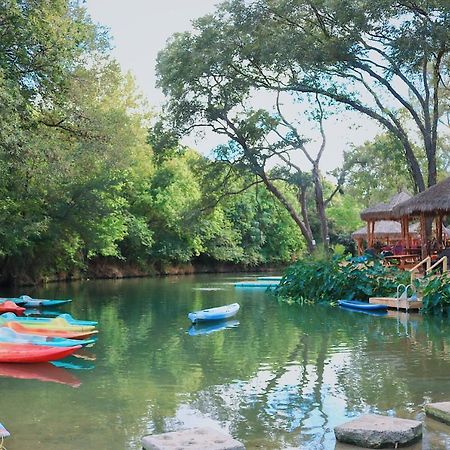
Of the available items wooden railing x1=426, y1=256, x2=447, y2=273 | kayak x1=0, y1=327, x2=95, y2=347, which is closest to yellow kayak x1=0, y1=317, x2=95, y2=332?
kayak x1=0, y1=327, x2=95, y2=347

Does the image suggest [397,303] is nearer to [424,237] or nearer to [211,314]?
[424,237]

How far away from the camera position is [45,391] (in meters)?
7.75

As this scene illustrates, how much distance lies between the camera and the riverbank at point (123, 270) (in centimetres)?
2971

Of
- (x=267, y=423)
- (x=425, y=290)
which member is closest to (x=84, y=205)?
(x=425, y=290)

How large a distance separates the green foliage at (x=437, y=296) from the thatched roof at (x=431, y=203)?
2.81m

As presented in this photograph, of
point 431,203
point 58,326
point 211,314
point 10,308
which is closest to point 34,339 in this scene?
point 58,326

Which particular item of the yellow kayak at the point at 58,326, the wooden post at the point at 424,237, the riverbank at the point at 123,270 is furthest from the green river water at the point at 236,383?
the riverbank at the point at 123,270

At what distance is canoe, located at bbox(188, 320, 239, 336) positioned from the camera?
1315 centimetres

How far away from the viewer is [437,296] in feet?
49.6

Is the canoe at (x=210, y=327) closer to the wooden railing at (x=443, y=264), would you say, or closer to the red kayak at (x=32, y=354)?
the red kayak at (x=32, y=354)

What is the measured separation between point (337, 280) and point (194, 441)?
14.5 m

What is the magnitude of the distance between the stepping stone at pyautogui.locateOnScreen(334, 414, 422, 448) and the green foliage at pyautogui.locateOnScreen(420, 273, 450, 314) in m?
10.1

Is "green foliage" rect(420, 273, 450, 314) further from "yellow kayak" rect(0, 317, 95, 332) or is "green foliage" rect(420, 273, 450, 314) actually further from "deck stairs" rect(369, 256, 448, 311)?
"yellow kayak" rect(0, 317, 95, 332)

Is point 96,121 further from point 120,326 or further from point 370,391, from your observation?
point 370,391
